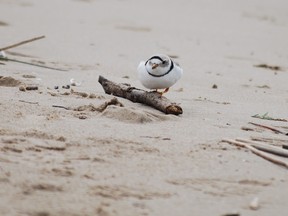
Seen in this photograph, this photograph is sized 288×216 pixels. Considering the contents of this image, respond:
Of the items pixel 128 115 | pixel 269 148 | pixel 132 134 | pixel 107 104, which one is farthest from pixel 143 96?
pixel 269 148

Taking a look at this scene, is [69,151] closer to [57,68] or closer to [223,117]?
[223,117]

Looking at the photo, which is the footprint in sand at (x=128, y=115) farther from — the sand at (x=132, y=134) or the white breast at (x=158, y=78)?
the white breast at (x=158, y=78)

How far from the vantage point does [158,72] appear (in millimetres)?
3553

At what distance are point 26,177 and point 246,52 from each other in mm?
Answer: 4502

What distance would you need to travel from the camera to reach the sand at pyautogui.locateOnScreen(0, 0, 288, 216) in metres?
2.23

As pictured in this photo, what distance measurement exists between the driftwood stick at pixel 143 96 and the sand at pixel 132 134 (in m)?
0.05

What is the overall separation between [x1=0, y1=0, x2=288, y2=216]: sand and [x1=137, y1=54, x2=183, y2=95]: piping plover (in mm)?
156

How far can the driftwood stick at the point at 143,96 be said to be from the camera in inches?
133

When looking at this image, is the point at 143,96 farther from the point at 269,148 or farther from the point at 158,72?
the point at 269,148

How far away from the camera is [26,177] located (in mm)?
2320

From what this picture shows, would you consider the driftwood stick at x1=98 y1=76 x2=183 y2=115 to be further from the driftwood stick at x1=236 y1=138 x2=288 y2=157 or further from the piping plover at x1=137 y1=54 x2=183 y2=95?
the driftwood stick at x1=236 y1=138 x2=288 y2=157

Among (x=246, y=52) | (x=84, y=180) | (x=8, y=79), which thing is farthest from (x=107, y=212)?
(x=246, y=52)

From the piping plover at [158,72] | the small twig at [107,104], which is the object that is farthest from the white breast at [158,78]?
the small twig at [107,104]

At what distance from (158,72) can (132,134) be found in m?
0.74
